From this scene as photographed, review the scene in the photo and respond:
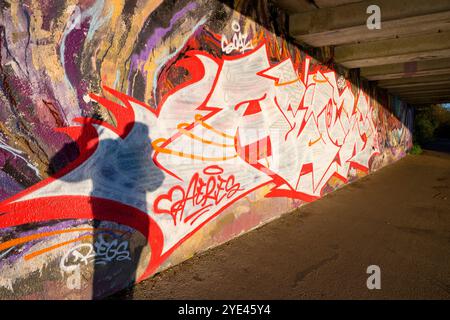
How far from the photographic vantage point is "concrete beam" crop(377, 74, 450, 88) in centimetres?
865

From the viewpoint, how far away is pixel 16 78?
78.0 inches

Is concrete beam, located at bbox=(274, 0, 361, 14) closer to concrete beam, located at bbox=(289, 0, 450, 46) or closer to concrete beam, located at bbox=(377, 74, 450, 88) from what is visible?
concrete beam, located at bbox=(289, 0, 450, 46)

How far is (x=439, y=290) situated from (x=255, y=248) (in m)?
1.97

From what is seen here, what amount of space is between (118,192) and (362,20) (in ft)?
13.7

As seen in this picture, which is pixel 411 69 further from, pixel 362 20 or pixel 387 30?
pixel 362 20

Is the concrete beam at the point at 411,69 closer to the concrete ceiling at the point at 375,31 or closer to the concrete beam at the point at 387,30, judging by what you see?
the concrete ceiling at the point at 375,31

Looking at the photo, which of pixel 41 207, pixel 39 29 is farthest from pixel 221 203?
pixel 39 29

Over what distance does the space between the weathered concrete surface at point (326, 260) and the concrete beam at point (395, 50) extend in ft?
10.3

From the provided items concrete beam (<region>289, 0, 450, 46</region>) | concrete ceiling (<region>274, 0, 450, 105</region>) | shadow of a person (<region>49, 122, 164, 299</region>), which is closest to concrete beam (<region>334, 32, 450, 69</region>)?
concrete ceiling (<region>274, 0, 450, 105</region>)

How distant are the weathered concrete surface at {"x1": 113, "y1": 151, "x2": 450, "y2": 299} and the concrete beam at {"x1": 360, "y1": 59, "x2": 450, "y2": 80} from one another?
11.8 ft

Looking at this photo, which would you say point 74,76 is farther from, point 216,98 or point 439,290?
point 439,290

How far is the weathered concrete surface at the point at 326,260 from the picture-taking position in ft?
9.01

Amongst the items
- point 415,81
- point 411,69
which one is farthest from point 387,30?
point 415,81

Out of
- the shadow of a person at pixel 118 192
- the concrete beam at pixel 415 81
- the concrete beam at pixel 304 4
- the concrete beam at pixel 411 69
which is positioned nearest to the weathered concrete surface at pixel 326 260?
the shadow of a person at pixel 118 192
